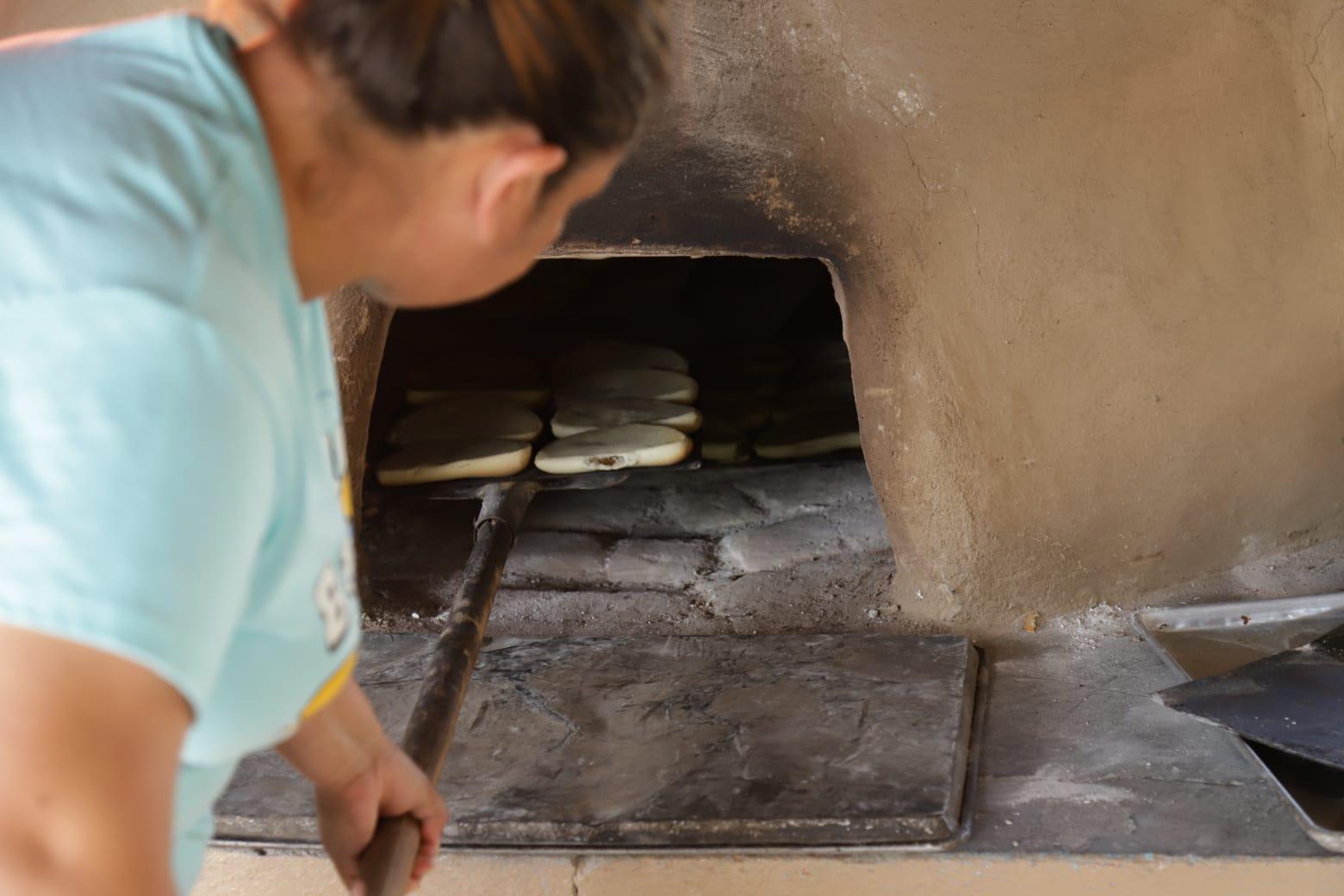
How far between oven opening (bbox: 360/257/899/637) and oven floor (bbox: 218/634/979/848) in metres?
0.13

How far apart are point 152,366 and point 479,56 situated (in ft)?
0.55

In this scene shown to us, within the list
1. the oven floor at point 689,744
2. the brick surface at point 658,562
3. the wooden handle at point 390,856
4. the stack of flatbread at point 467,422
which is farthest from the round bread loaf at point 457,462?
the wooden handle at point 390,856

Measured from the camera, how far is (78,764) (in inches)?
16.6

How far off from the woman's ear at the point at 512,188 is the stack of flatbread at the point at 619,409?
4.37 feet

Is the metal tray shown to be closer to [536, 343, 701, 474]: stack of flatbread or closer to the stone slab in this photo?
the stone slab

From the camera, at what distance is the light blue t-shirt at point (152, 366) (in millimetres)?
406

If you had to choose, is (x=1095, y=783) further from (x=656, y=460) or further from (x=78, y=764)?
(x=78, y=764)

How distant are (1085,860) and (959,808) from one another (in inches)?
5.3

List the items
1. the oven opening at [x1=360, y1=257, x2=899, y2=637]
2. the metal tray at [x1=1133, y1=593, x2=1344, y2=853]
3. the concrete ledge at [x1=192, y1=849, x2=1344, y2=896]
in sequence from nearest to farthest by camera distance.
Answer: the concrete ledge at [x1=192, y1=849, x2=1344, y2=896], the metal tray at [x1=1133, y1=593, x2=1344, y2=853], the oven opening at [x1=360, y1=257, x2=899, y2=637]

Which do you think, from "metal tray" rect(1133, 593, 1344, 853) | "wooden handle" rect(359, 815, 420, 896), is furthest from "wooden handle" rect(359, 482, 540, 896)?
"metal tray" rect(1133, 593, 1344, 853)

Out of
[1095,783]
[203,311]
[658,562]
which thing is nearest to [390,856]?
[203,311]

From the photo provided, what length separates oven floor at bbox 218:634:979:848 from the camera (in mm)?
1273

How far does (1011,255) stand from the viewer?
1.54 meters

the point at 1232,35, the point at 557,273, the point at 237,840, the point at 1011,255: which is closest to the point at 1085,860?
the point at 1011,255
